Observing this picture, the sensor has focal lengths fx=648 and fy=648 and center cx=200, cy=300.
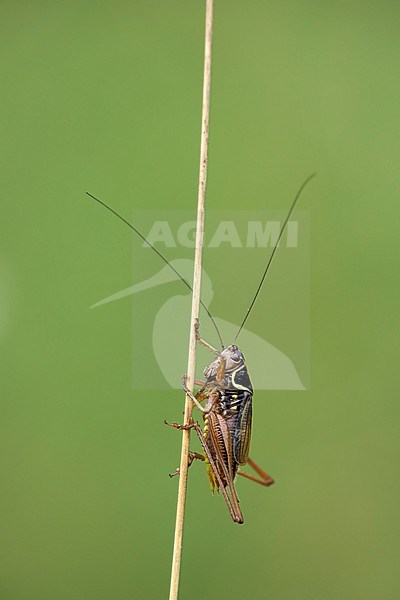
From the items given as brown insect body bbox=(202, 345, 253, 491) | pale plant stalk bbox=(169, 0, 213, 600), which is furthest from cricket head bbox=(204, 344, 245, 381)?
pale plant stalk bbox=(169, 0, 213, 600)

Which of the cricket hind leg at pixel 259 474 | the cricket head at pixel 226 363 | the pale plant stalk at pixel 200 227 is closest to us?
the pale plant stalk at pixel 200 227

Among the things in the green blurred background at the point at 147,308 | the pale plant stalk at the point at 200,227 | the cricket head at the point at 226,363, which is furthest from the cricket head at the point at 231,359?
the green blurred background at the point at 147,308

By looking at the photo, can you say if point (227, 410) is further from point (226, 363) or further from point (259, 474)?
point (259, 474)

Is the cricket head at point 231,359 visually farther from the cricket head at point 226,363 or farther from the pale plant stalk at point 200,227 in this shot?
the pale plant stalk at point 200,227

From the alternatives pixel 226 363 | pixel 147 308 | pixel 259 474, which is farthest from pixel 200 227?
pixel 147 308

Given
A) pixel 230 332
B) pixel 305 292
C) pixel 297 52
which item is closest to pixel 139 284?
pixel 230 332

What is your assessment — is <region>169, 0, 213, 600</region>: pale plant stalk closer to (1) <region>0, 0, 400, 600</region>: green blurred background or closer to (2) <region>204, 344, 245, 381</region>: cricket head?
(2) <region>204, 344, 245, 381</region>: cricket head

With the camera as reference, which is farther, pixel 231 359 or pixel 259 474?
pixel 259 474

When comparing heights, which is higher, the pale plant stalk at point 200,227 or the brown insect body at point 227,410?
the pale plant stalk at point 200,227
